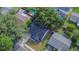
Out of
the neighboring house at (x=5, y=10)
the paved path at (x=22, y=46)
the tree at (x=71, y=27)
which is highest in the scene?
the neighboring house at (x=5, y=10)

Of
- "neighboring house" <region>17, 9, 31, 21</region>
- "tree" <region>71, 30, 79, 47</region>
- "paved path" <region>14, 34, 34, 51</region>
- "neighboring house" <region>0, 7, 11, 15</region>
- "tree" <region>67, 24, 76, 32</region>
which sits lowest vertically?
"paved path" <region>14, 34, 34, 51</region>

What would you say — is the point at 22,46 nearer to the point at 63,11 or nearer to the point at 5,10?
the point at 5,10

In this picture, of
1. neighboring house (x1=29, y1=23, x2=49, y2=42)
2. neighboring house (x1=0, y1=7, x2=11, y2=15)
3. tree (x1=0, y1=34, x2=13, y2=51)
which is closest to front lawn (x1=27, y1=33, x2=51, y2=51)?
neighboring house (x1=29, y1=23, x2=49, y2=42)

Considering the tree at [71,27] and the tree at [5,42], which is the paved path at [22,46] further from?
the tree at [71,27]

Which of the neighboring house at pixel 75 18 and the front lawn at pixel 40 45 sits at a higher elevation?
Result: the neighboring house at pixel 75 18

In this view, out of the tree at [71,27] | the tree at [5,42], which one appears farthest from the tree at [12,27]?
the tree at [71,27]

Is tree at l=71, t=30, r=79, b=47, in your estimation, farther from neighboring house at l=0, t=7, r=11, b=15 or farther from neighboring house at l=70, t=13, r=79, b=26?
neighboring house at l=0, t=7, r=11, b=15
